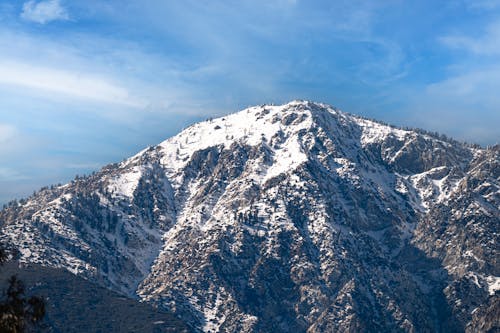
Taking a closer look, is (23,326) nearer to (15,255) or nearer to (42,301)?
(42,301)

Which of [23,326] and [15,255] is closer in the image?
[23,326]

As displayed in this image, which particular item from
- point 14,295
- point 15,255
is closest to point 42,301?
point 14,295

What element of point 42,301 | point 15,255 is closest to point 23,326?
point 42,301

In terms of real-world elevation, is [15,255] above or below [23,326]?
above

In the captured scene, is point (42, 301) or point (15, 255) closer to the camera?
point (42, 301)

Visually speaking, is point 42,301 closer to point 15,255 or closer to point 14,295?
point 14,295
